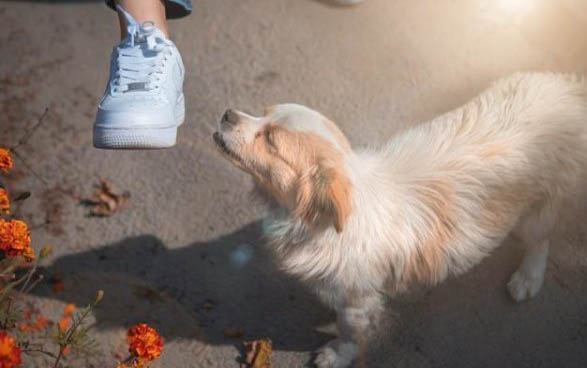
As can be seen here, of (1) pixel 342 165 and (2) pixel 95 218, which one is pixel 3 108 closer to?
(2) pixel 95 218

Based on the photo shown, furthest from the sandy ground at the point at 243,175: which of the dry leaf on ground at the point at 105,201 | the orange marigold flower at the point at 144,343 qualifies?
the orange marigold flower at the point at 144,343

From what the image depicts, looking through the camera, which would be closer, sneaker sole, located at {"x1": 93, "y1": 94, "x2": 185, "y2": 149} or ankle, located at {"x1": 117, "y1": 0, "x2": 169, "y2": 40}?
sneaker sole, located at {"x1": 93, "y1": 94, "x2": 185, "y2": 149}

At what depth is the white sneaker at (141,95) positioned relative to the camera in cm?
221

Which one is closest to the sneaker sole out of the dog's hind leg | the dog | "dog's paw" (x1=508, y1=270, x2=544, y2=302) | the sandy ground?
the dog

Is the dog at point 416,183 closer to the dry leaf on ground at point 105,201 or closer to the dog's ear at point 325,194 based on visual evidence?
the dog's ear at point 325,194

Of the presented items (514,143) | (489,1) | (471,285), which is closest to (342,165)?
(514,143)

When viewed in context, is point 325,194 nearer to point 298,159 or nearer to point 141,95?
point 298,159

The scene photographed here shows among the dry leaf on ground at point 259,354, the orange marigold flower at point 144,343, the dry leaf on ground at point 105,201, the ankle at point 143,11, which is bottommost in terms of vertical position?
the dry leaf on ground at point 259,354

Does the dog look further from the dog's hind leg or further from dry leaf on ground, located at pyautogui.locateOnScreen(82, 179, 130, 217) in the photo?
dry leaf on ground, located at pyautogui.locateOnScreen(82, 179, 130, 217)

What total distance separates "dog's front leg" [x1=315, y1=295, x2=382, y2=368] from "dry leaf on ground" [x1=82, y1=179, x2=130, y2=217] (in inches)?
49.4

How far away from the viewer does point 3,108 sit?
310 cm

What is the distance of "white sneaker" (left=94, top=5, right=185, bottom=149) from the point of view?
2207 millimetres

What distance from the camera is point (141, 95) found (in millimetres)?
2275

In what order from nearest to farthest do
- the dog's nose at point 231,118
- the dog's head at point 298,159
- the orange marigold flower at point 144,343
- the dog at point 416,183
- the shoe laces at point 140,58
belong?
the orange marigold flower at point 144,343
the dog's head at point 298,159
the dog at point 416,183
the dog's nose at point 231,118
the shoe laces at point 140,58
